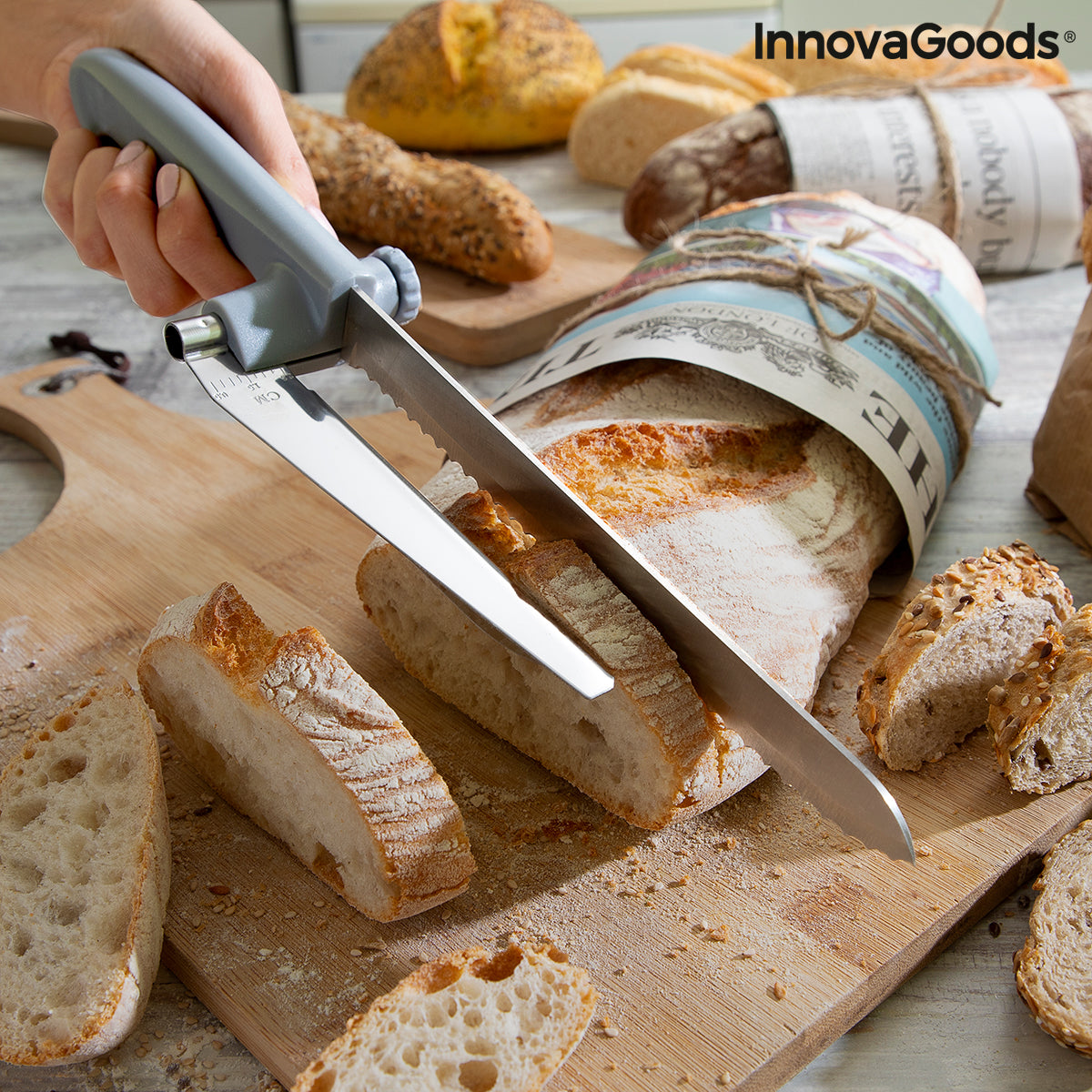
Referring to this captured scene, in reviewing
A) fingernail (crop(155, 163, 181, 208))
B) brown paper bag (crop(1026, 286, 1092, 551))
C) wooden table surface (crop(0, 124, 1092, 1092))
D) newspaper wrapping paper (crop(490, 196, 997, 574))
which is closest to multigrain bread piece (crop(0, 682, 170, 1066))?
wooden table surface (crop(0, 124, 1092, 1092))

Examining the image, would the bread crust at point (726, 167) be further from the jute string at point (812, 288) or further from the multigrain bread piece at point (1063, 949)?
the multigrain bread piece at point (1063, 949)

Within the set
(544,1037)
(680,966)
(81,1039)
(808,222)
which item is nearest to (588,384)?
(808,222)

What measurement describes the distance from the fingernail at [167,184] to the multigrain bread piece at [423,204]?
1.53 meters

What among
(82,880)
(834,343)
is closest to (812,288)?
(834,343)

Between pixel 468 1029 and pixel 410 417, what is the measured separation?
0.83 meters

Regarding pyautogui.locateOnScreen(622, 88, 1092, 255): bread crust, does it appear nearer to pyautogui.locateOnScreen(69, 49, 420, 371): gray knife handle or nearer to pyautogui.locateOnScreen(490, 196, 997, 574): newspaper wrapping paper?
pyautogui.locateOnScreen(490, 196, 997, 574): newspaper wrapping paper

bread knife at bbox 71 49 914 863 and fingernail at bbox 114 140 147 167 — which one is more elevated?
fingernail at bbox 114 140 147 167

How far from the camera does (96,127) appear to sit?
1.84 meters

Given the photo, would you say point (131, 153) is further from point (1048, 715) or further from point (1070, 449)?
→ point (1070, 449)

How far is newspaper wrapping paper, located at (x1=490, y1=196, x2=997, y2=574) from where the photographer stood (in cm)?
192

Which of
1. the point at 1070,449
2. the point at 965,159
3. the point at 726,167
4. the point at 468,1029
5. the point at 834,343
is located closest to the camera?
the point at 468,1029

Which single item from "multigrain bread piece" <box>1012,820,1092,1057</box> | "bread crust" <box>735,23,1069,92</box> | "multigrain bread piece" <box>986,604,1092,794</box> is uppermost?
"bread crust" <box>735,23,1069,92</box>

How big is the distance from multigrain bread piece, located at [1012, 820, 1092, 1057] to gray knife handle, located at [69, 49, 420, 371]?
1.15 metres

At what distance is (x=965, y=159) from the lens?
10.4 feet
